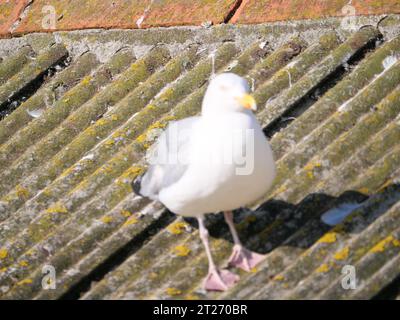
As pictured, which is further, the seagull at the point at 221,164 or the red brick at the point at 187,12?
the red brick at the point at 187,12

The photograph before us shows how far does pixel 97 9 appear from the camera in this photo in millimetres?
7051

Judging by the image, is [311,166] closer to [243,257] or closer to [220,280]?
[243,257]

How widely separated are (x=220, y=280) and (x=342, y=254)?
2.14 feet

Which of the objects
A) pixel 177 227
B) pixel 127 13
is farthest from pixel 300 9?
pixel 177 227

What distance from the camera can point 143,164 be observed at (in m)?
5.47

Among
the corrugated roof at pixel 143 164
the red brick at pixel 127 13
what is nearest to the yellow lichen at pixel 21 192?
the corrugated roof at pixel 143 164

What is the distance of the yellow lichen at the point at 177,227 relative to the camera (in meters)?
4.95

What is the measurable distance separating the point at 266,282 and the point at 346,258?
17.1 inches

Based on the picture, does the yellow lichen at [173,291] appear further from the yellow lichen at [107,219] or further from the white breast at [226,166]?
the yellow lichen at [107,219]

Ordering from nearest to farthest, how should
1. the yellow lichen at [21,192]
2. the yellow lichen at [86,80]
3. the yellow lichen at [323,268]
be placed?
the yellow lichen at [323,268]
the yellow lichen at [21,192]
the yellow lichen at [86,80]

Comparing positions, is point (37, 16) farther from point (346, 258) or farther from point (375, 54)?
point (346, 258)

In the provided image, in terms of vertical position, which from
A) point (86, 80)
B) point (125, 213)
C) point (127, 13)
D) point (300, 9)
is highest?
point (127, 13)

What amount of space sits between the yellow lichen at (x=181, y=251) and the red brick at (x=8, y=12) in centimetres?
325
